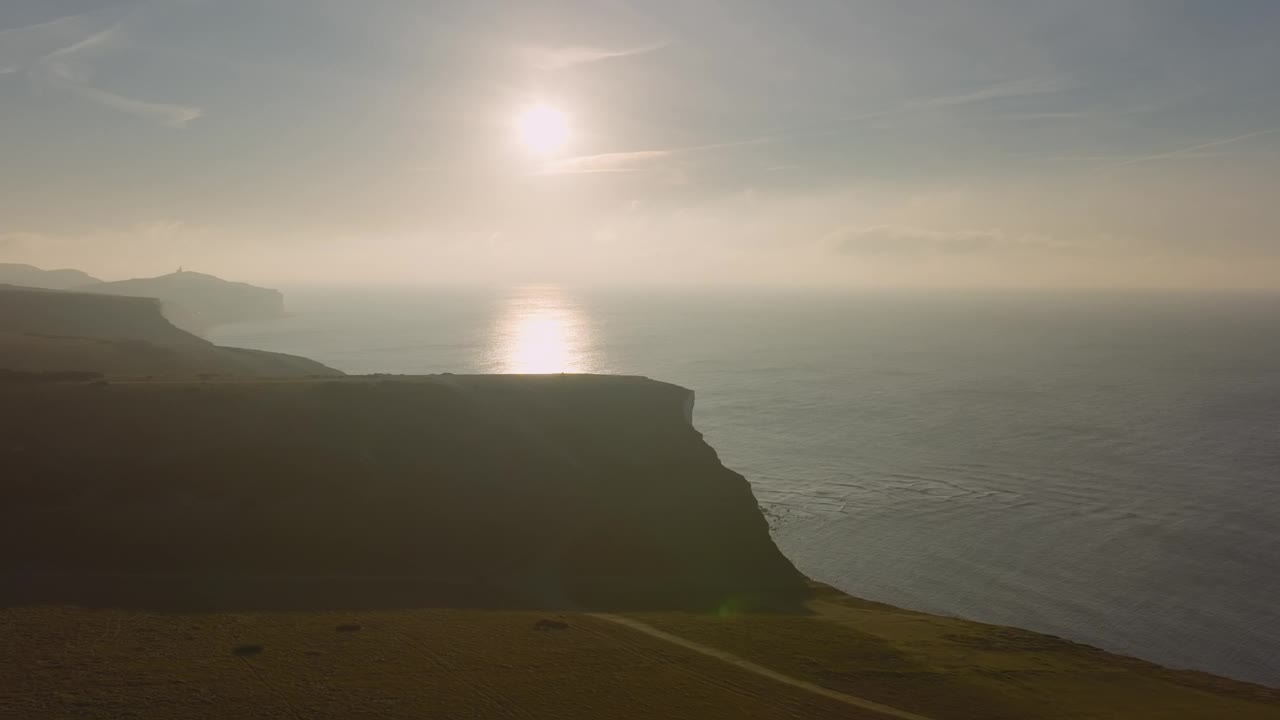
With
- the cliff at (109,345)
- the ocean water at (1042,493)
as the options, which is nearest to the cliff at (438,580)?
the ocean water at (1042,493)

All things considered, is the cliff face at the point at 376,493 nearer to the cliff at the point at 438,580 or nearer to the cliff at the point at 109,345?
the cliff at the point at 438,580

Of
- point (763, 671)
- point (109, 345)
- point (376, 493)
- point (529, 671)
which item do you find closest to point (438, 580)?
point (376, 493)

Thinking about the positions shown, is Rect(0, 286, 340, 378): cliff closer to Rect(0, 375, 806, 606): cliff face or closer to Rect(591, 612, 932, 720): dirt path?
Rect(0, 375, 806, 606): cliff face

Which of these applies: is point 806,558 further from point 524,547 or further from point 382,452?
point 382,452

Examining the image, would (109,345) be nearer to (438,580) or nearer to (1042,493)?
(438,580)

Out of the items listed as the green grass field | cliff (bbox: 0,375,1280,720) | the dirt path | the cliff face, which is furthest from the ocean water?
the dirt path

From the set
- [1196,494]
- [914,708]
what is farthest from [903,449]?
[914,708]

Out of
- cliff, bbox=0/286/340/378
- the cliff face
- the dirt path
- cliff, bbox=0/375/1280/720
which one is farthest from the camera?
cliff, bbox=0/286/340/378
